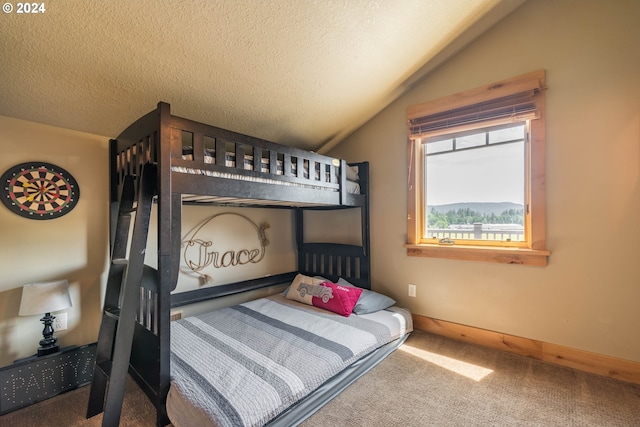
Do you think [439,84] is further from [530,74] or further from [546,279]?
[546,279]

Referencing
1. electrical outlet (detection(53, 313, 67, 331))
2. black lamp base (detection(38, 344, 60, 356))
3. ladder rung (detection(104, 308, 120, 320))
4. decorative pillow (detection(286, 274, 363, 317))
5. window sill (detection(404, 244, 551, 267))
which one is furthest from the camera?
decorative pillow (detection(286, 274, 363, 317))

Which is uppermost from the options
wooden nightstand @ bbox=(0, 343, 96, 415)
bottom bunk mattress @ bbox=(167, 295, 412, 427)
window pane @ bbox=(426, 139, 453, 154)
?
window pane @ bbox=(426, 139, 453, 154)

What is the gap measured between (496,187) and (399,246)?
3.25ft

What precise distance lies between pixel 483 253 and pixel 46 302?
3114 mm

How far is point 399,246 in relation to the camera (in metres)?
2.79

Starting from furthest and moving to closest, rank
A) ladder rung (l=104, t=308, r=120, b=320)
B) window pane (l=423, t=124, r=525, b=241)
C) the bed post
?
window pane (l=423, t=124, r=525, b=241), ladder rung (l=104, t=308, r=120, b=320), the bed post

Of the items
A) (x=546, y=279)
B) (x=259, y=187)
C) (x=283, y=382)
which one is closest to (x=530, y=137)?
(x=546, y=279)

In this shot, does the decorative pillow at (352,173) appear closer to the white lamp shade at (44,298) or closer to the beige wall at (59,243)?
the beige wall at (59,243)

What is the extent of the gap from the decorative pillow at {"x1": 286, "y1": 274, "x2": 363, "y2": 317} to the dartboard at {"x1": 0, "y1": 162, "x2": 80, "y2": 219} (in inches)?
Result: 76.2

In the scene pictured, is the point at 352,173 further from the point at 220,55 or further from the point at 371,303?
the point at 220,55

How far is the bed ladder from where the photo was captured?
1.37 m

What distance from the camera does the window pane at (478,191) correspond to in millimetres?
2258

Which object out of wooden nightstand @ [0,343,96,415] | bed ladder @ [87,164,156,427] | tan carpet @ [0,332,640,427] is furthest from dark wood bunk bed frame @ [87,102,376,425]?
wooden nightstand @ [0,343,96,415]

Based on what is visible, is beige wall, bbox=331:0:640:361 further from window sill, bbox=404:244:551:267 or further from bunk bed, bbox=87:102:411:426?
bunk bed, bbox=87:102:411:426
